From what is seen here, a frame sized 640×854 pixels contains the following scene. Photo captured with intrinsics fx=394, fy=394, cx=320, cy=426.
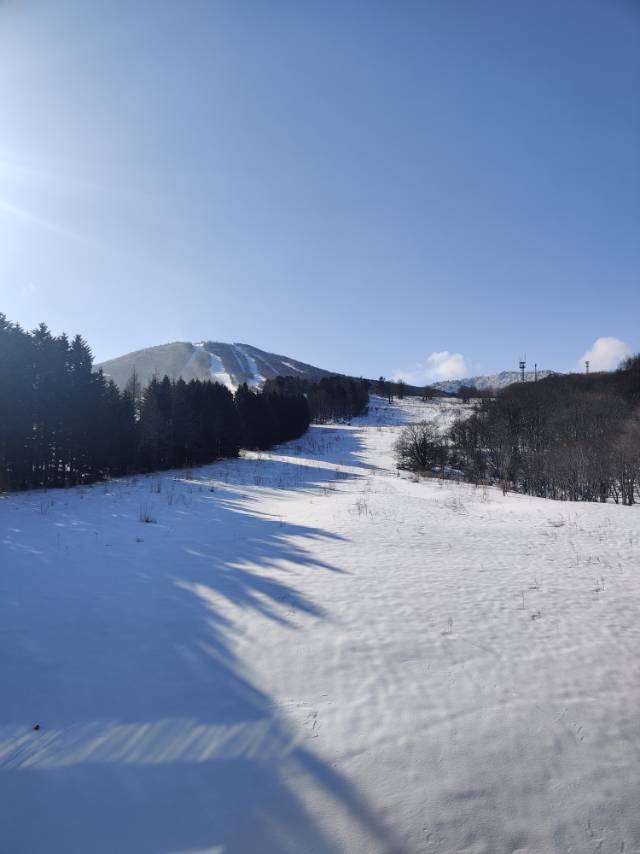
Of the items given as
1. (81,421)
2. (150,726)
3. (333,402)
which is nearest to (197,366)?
(333,402)

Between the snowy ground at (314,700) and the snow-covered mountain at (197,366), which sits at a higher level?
the snow-covered mountain at (197,366)

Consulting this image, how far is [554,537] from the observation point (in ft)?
39.5

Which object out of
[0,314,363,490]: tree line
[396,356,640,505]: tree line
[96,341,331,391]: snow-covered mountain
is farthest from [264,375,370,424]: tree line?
[96,341,331,391]: snow-covered mountain

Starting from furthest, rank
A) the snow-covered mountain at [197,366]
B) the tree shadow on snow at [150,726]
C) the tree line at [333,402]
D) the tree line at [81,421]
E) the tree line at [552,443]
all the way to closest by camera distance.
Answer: the snow-covered mountain at [197,366]
the tree line at [333,402]
the tree line at [552,443]
the tree line at [81,421]
the tree shadow on snow at [150,726]

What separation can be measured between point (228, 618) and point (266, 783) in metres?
3.03

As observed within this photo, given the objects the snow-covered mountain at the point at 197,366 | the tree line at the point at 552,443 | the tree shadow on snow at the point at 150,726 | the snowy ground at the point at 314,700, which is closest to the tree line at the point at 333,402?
the tree line at the point at 552,443

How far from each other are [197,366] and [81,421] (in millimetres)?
152774

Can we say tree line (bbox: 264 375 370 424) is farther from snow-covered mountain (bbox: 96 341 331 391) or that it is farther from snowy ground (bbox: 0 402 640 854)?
snowy ground (bbox: 0 402 640 854)

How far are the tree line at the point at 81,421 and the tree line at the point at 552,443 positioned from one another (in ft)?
63.6

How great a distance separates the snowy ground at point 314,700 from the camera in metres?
3.01

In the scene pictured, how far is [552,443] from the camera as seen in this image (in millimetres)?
35375

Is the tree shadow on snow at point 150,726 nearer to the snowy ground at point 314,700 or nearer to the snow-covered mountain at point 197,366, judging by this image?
the snowy ground at point 314,700

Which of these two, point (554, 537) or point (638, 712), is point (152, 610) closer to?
point (638, 712)

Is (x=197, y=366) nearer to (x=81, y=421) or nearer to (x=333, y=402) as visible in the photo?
(x=333, y=402)
